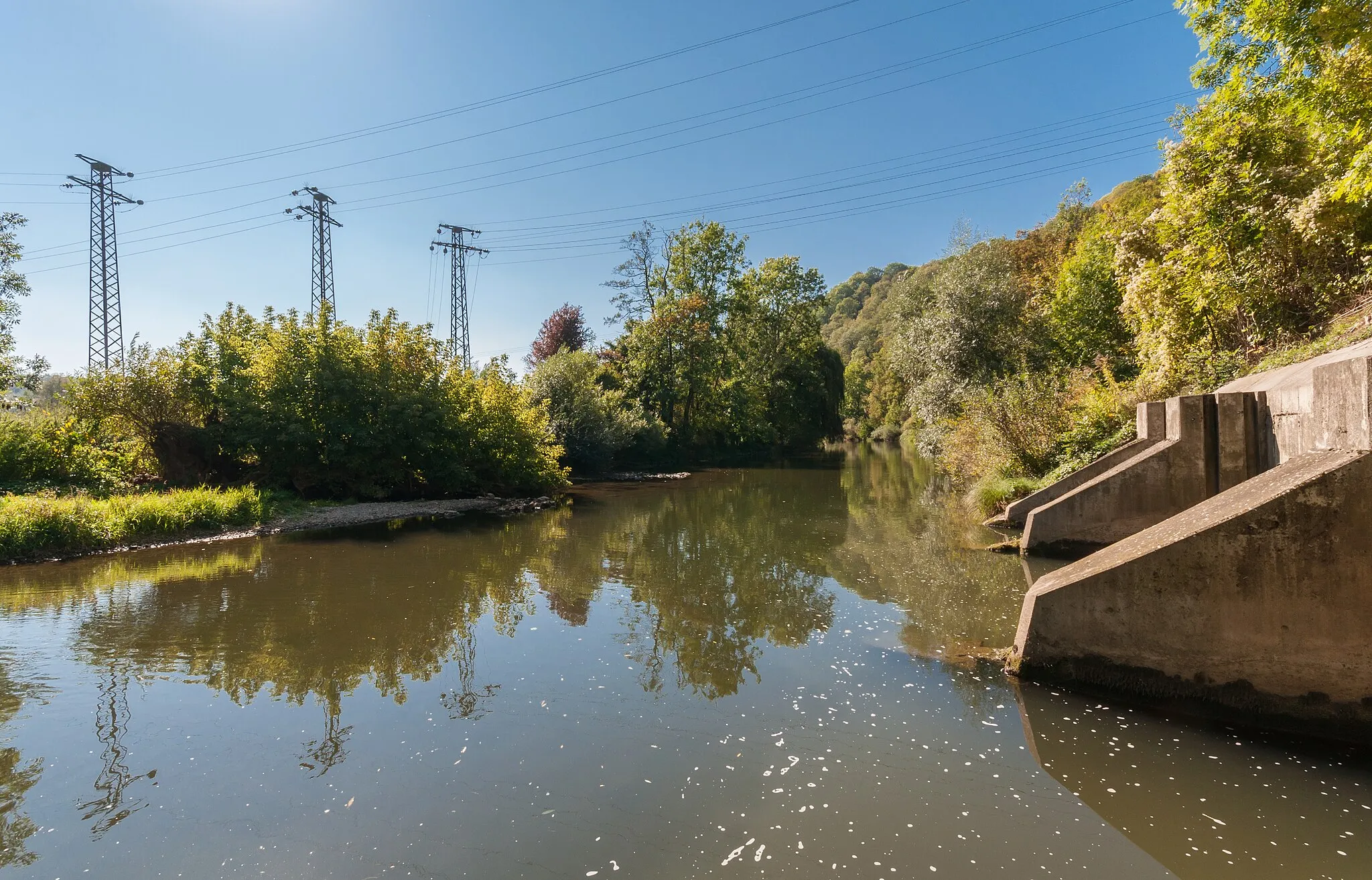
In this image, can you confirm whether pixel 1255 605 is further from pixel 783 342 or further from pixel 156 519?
pixel 783 342

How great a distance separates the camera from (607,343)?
4362cm

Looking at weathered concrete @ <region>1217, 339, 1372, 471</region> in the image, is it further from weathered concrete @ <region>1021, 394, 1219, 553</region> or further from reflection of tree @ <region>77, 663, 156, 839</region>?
reflection of tree @ <region>77, 663, 156, 839</region>

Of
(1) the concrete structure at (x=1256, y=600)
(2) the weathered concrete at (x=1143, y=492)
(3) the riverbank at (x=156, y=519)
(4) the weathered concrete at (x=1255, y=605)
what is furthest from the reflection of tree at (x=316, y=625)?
(2) the weathered concrete at (x=1143, y=492)

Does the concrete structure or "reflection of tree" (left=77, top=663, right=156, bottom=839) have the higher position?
the concrete structure

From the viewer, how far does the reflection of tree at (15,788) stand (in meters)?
4.36

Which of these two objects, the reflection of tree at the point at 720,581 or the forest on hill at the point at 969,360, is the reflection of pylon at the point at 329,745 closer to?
the reflection of tree at the point at 720,581

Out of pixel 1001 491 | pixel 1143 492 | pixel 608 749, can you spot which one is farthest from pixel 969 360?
pixel 608 749

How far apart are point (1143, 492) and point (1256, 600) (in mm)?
5710

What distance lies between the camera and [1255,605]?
5.39 m

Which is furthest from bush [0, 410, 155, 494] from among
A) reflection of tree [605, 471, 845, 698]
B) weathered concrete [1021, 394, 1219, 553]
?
weathered concrete [1021, 394, 1219, 553]

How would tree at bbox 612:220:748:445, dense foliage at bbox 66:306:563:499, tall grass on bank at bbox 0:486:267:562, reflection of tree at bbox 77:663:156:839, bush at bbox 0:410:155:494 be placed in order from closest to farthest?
reflection of tree at bbox 77:663:156:839 → tall grass on bank at bbox 0:486:267:562 → bush at bbox 0:410:155:494 → dense foliage at bbox 66:306:563:499 → tree at bbox 612:220:748:445

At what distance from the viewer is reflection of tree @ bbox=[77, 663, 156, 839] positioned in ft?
15.7

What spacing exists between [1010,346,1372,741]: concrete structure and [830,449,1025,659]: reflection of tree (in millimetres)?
1616

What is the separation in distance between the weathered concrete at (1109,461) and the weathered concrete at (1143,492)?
107 cm
